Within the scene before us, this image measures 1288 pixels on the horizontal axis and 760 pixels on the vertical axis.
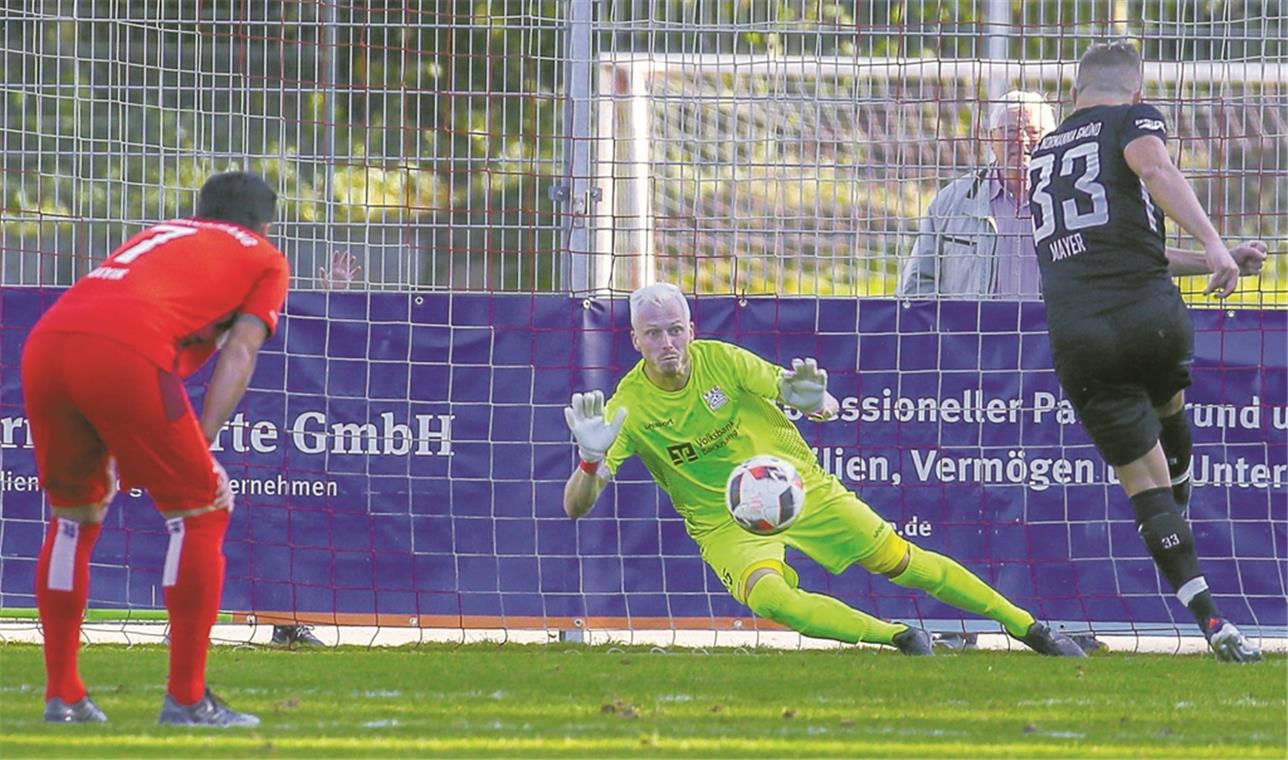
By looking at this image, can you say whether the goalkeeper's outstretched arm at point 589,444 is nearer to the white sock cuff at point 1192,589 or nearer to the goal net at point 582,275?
the goal net at point 582,275

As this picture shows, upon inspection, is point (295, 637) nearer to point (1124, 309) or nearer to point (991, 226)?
point (991, 226)

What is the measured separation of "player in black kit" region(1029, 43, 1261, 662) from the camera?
7844 mm

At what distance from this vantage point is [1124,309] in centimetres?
786

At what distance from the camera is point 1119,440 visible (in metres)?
7.93

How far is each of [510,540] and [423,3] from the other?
9.47ft

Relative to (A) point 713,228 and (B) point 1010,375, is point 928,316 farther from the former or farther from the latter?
(A) point 713,228

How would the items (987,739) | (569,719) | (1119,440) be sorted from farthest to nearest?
(1119,440) → (569,719) → (987,739)

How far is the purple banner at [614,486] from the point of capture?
10.1m

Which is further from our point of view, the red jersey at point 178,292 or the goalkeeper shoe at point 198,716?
the goalkeeper shoe at point 198,716

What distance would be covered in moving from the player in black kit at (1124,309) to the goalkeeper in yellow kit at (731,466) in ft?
3.31

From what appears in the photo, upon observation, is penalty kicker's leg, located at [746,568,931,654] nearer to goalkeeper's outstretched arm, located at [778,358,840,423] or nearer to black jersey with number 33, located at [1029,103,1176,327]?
goalkeeper's outstretched arm, located at [778,358,840,423]

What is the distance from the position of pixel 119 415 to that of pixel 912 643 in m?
4.04

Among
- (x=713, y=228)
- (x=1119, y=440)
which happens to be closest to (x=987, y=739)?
(x=1119, y=440)

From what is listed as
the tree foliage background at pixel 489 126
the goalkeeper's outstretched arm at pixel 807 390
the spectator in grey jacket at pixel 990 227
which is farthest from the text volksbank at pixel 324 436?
the spectator in grey jacket at pixel 990 227
